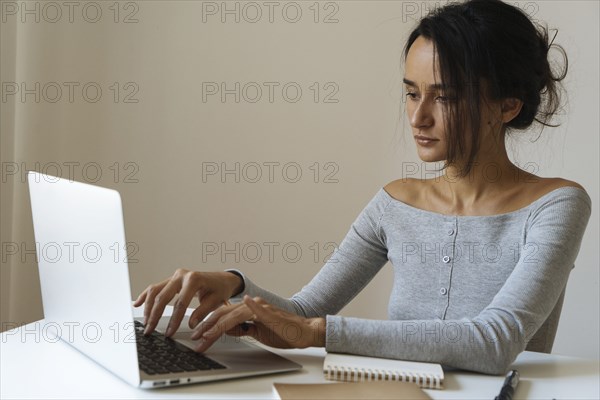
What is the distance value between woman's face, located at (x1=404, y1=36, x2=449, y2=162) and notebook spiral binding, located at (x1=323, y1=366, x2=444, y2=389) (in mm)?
528

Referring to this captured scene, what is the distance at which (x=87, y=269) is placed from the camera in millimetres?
1008

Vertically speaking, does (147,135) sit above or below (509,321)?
above

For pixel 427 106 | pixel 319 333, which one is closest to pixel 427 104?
pixel 427 106

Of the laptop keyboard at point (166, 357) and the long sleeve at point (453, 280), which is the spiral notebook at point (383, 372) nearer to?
the long sleeve at point (453, 280)

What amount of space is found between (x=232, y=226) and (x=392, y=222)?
3.88ft

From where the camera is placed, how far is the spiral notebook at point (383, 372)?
3.40ft

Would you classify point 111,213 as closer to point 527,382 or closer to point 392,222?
point 527,382

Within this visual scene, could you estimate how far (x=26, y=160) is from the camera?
104 inches

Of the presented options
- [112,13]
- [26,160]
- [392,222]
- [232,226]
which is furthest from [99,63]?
[392,222]

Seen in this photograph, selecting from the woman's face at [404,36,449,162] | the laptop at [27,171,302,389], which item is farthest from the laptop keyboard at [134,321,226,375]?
the woman's face at [404,36,449,162]

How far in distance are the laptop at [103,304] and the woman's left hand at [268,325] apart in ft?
0.09

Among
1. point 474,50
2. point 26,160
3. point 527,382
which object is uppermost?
point 474,50

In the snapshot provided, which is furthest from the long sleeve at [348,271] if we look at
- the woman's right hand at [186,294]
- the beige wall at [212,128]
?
the beige wall at [212,128]

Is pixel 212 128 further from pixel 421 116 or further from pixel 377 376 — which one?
pixel 377 376
